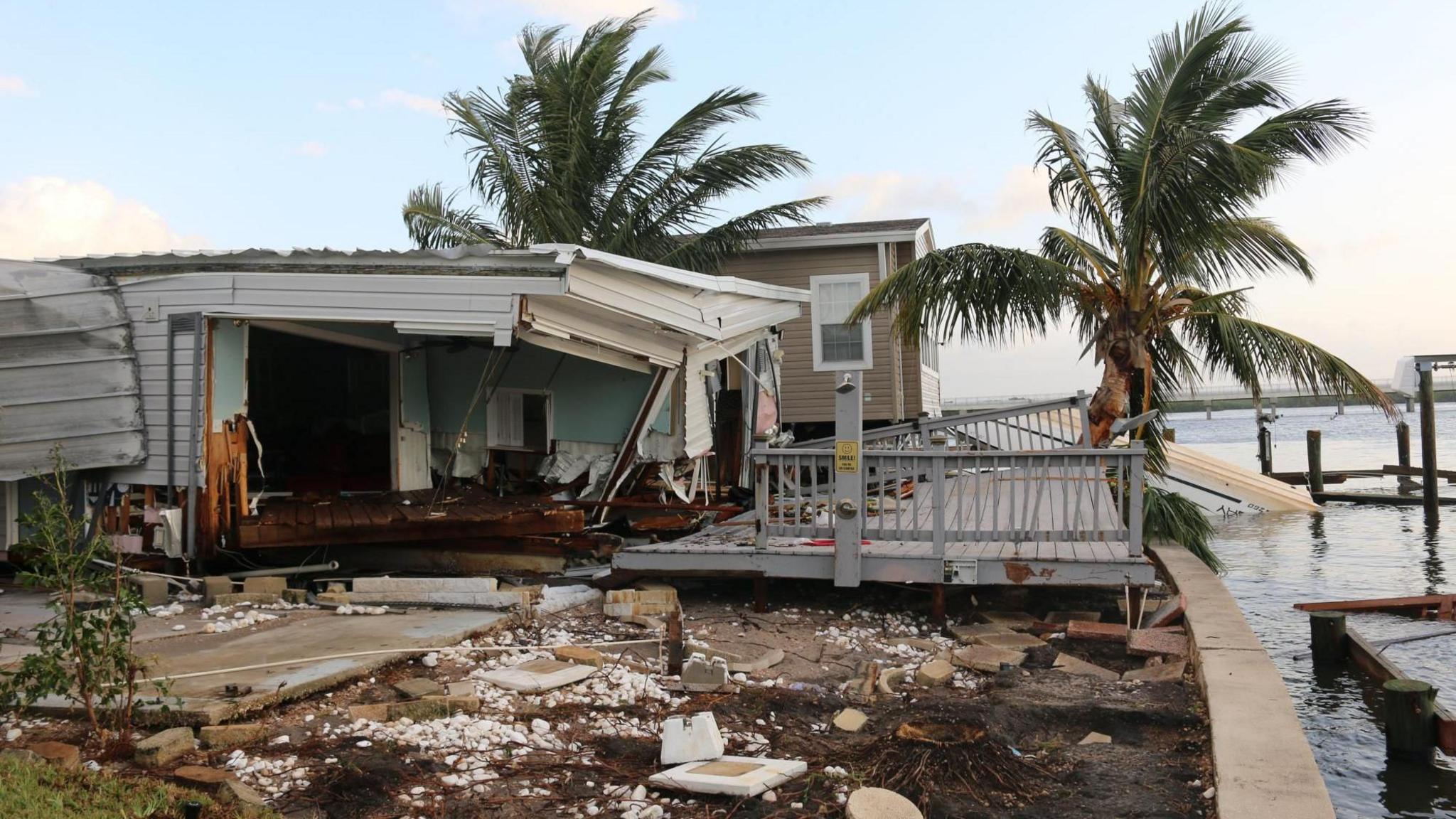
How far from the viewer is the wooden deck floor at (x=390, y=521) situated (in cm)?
941

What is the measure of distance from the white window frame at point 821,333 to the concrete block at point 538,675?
12.7 meters

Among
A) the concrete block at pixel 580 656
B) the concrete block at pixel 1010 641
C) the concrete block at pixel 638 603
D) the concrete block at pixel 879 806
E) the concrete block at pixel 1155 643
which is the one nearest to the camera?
the concrete block at pixel 879 806

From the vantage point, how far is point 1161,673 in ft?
22.3

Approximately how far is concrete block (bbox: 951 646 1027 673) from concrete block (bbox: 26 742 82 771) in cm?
507

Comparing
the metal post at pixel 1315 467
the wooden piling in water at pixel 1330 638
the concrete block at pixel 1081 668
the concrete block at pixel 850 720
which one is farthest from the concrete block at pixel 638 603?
the metal post at pixel 1315 467

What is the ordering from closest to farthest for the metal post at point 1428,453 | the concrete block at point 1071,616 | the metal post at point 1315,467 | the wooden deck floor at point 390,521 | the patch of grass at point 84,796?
1. the patch of grass at point 84,796
2. the concrete block at point 1071,616
3. the wooden deck floor at point 390,521
4. the metal post at point 1428,453
5. the metal post at point 1315,467

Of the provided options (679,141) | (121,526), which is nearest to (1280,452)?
(679,141)

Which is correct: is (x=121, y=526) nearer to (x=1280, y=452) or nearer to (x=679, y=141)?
(x=679, y=141)

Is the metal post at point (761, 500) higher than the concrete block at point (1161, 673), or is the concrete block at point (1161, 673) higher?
the metal post at point (761, 500)

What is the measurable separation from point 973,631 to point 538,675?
353 centimetres

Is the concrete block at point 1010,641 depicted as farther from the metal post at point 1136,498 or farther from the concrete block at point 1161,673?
the metal post at point 1136,498

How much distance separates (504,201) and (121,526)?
11766 millimetres

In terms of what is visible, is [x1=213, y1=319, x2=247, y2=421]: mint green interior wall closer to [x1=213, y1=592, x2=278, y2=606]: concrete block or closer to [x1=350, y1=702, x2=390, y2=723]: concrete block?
[x1=213, y1=592, x2=278, y2=606]: concrete block

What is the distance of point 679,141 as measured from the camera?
19.5 metres
